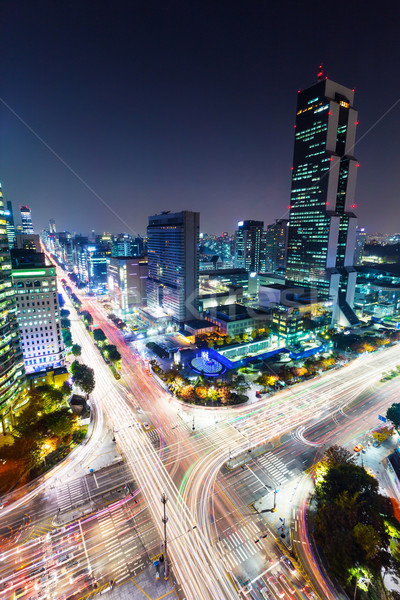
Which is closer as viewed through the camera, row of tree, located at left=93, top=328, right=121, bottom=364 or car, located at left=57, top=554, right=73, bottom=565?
car, located at left=57, top=554, right=73, bottom=565

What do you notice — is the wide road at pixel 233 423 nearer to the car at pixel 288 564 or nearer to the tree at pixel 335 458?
the car at pixel 288 564

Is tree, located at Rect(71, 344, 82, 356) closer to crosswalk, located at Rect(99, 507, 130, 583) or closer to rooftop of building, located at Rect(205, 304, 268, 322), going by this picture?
rooftop of building, located at Rect(205, 304, 268, 322)

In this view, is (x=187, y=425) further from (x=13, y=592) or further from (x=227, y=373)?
(x=13, y=592)

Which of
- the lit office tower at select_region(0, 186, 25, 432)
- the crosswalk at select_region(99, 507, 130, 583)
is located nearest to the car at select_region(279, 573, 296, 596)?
the crosswalk at select_region(99, 507, 130, 583)

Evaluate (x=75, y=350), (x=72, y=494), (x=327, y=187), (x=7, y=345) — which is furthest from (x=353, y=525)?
(x=327, y=187)

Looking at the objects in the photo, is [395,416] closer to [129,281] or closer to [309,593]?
[309,593]

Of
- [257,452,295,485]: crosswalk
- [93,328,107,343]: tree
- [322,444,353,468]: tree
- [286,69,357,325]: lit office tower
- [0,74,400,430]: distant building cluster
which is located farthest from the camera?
[286,69,357,325]: lit office tower
